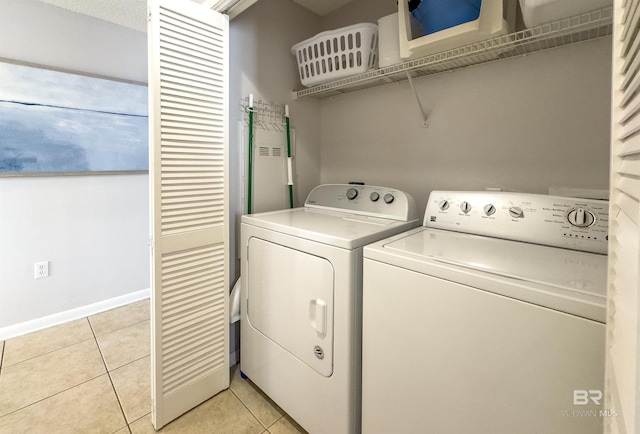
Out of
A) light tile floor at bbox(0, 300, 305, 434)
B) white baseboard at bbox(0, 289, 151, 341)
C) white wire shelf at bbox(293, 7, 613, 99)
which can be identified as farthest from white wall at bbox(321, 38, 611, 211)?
white baseboard at bbox(0, 289, 151, 341)

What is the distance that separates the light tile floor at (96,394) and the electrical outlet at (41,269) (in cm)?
44

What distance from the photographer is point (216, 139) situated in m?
1.69

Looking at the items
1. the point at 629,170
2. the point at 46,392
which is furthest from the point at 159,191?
the point at 629,170

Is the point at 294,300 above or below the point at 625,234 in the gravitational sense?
below

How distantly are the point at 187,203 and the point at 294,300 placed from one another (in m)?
0.74

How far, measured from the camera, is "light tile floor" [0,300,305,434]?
5.11 feet

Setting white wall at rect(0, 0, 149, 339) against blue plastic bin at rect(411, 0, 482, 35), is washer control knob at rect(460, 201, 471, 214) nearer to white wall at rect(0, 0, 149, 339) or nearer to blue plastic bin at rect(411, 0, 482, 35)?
blue plastic bin at rect(411, 0, 482, 35)

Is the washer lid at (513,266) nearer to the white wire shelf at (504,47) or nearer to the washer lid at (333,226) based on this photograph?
the washer lid at (333,226)

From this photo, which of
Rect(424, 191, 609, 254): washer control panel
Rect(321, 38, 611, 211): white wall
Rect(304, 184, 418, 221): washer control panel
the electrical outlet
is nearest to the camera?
Rect(424, 191, 609, 254): washer control panel

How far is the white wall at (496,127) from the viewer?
1.38 meters

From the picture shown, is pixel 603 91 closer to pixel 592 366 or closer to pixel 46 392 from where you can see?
pixel 592 366

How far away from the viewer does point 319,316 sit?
1341 millimetres

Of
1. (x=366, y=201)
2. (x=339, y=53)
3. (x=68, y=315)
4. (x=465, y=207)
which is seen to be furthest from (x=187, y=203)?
(x=68, y=315)

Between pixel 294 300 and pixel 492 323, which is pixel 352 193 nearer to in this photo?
→ pixel 294 300
